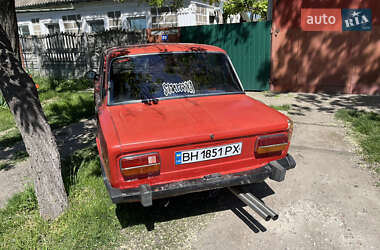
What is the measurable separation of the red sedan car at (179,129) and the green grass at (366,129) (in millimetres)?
2406

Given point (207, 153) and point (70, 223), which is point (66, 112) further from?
point (207, 153)

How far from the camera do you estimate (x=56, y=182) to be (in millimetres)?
3020

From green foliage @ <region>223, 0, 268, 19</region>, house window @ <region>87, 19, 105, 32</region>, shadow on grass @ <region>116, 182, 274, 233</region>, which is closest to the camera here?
shadow on grass @ <region>116, 182, 274, 233</region>

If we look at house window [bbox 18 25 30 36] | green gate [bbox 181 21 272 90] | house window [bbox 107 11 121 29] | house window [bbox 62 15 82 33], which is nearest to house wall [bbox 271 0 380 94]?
green gate [bbox 181 21 272 90]

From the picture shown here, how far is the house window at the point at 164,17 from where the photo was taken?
1402 cm

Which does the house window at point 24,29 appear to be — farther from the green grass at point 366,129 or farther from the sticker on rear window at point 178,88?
the green grass at point 366,129

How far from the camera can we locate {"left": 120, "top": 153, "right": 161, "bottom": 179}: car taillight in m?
2.35

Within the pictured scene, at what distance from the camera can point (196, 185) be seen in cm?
258

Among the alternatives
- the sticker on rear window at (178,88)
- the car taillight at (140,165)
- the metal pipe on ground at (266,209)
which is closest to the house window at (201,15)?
the sticker on rear window at (178,88)

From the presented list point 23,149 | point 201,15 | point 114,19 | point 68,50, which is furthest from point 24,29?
point 23,149

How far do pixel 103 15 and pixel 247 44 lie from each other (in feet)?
33.8

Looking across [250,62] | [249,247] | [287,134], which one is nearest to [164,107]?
[287,134]

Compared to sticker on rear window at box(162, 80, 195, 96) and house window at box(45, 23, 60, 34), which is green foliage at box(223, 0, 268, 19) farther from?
sticker on rear window at box(162, 80, 195, 96)

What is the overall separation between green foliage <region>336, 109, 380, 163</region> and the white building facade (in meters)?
9.34
